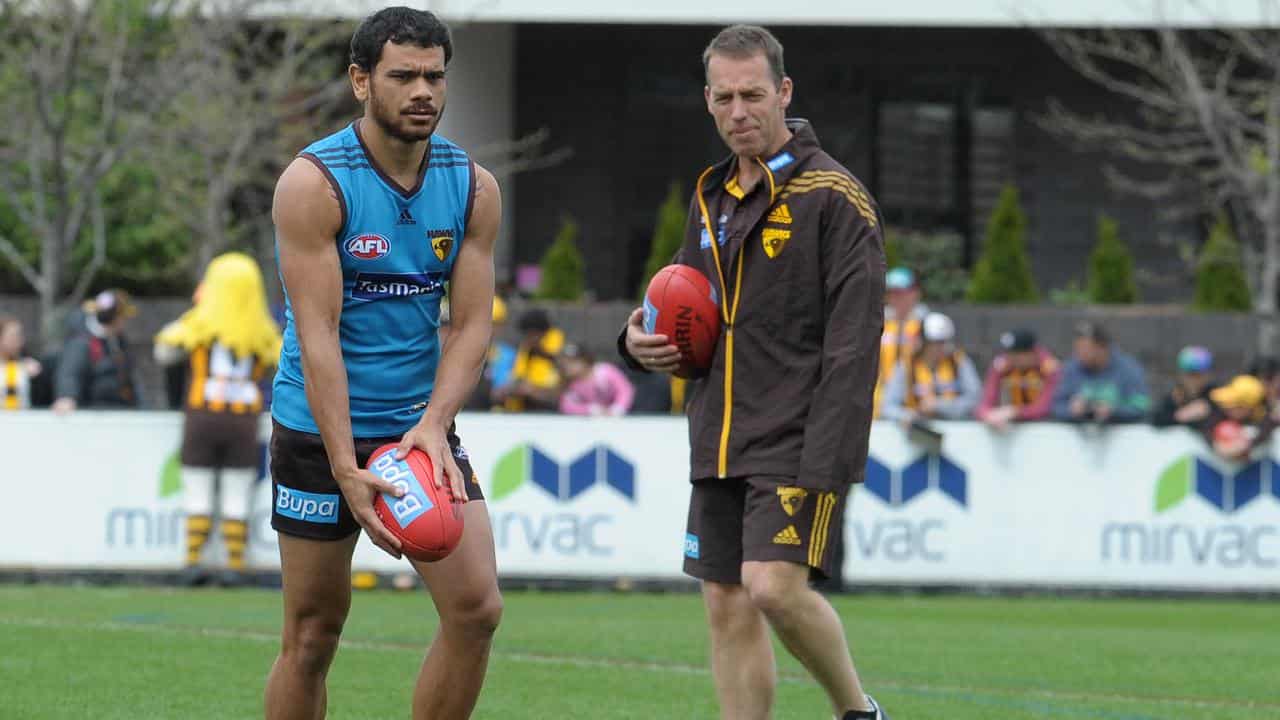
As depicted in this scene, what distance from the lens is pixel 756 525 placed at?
614 centimetres

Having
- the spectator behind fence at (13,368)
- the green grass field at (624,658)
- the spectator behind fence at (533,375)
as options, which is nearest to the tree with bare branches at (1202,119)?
the spectator behind fence at (533,375)

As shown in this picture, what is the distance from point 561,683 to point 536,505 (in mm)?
5086

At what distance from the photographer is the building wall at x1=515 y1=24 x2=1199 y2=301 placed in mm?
27562

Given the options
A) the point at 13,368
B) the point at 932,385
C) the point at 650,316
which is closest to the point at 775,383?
the point at 650,316

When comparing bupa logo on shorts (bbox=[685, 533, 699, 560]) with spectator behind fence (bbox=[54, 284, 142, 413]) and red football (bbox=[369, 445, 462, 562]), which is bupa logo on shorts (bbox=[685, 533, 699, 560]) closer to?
red football (bbox=[369, 445, 462, 562])

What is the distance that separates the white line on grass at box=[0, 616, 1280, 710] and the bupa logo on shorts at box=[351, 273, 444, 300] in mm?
3959

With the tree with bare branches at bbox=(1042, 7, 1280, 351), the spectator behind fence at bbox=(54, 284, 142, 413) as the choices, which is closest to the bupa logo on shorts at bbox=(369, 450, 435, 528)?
the spectator behind fence at bbox=(54, 284, 142, 413)

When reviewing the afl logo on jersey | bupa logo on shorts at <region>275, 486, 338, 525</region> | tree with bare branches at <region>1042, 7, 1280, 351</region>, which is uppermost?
tree with bare branches at <region>1042, 7, 1280, 351</region>

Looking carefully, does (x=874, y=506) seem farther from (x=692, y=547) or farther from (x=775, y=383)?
(x=775, y=383)

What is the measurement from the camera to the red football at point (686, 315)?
6371 millimetres

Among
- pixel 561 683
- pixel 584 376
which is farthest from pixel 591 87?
pixel 561 683

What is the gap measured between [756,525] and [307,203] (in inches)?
65.6

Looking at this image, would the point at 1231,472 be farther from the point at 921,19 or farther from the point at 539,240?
the point at 539,240

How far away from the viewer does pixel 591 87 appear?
2833 cm
